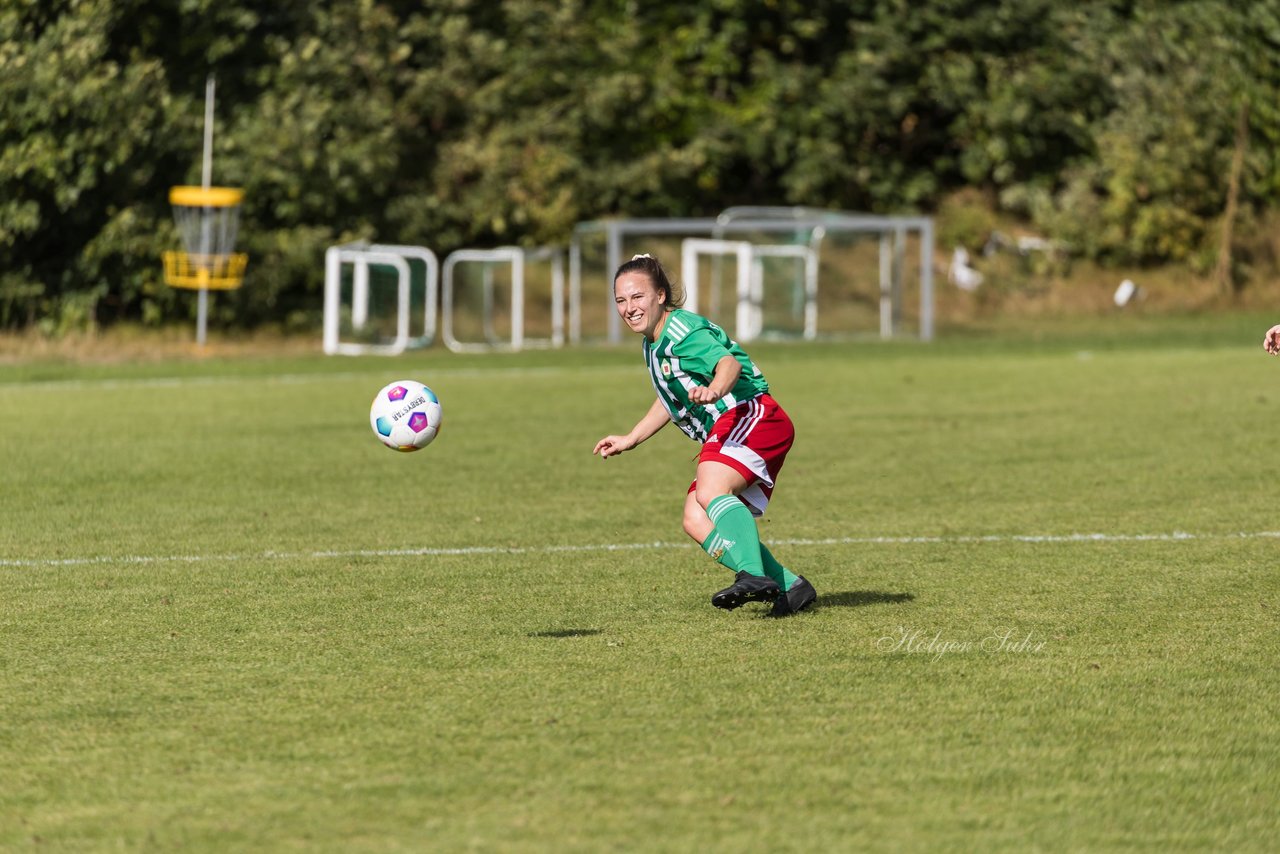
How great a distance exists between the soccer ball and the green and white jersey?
0.96m

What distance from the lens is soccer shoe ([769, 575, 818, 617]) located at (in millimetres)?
6766

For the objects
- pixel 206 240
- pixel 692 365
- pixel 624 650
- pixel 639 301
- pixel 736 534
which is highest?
pixel 206 240

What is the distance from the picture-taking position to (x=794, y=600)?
678 centimetres

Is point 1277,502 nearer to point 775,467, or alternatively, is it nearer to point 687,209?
point 775,467

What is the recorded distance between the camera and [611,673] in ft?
19.1

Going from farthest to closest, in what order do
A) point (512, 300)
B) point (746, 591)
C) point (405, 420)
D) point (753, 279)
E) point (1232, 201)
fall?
point (1232, 201), point (512, 300), point (753, 279), point (405, 420), point (746, 591)

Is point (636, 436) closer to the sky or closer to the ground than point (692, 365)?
closer to the ground

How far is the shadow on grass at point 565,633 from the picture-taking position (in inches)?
255

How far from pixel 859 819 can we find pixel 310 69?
962 inches

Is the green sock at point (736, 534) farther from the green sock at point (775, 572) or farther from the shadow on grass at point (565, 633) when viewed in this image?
the shadow on grass at point (565, 633)

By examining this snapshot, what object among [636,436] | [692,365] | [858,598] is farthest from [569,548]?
[692,365]

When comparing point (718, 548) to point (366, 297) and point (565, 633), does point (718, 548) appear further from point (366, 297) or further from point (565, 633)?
point (366, 297)

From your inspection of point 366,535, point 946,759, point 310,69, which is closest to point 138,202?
point 310,69

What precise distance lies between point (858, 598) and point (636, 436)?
1.16m
